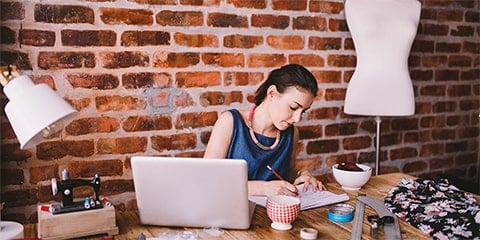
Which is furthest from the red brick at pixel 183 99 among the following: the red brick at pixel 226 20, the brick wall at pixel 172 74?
the red brick at pixel 226 20

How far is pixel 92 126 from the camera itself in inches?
81.4

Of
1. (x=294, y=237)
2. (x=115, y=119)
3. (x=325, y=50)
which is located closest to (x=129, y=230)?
(x=294, y=237)

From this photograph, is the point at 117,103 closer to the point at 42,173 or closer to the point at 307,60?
the point at 42,173

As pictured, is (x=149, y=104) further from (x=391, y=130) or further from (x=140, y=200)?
(x=391, y=130)

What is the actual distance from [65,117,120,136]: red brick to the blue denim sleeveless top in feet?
1.73

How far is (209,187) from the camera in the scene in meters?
1.40

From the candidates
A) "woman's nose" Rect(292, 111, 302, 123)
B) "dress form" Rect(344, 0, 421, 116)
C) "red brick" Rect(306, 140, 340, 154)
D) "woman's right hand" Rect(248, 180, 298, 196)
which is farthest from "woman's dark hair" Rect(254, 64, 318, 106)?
"red brick" Rect(306, 140, 340, 154)

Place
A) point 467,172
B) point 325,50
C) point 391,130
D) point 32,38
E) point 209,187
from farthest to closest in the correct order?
1. point 467,172
2. point 391,130
3. point 325,50
4. point 32,38
5. point 209,187

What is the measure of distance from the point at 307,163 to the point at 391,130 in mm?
623

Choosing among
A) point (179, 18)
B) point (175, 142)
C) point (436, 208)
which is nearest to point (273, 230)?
point (436, 208)

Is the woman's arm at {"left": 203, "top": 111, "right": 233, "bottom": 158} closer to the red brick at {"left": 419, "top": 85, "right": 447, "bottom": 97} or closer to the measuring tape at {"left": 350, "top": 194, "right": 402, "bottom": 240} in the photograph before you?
the measuring tape at {"left": 350, "top": 194, "right": 402, "bottom": 240}

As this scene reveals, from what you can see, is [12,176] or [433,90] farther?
[433,90]

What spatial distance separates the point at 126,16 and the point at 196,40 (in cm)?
34

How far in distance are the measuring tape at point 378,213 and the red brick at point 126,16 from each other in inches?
46.3
